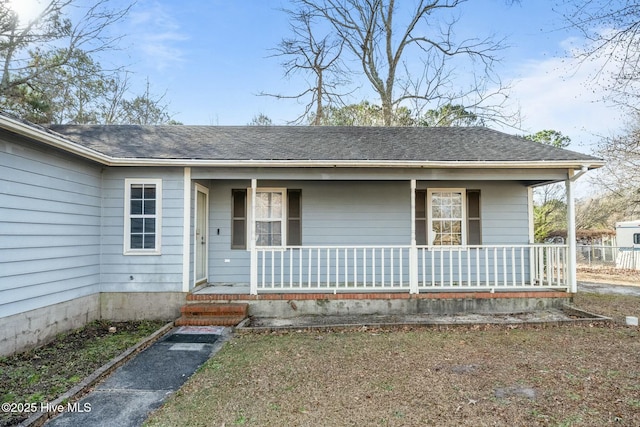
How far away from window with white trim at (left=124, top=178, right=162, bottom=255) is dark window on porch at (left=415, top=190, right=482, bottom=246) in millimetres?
5365

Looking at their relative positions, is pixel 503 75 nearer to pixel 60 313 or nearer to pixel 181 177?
pixel 181 177

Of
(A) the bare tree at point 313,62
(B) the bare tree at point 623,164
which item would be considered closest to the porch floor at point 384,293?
(B) the bare tree at point 623,164

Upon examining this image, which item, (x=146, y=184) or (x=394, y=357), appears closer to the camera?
(x=394, y=357)

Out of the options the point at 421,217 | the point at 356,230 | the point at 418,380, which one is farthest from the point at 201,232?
the point at 418,380

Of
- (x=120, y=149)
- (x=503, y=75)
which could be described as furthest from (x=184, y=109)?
(x=503, y=75)

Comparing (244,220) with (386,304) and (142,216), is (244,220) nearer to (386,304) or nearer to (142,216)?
(142,216)

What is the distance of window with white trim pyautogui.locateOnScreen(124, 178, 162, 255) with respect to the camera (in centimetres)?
666

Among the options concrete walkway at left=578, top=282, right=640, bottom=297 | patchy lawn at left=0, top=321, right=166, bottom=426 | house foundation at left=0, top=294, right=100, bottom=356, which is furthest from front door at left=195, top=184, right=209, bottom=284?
concrete walkway at left=578, top=282, right=640, bottom=297

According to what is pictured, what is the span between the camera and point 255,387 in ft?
12.1

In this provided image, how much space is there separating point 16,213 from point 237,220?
3.86 metres

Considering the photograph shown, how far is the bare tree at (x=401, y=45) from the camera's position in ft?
58.0

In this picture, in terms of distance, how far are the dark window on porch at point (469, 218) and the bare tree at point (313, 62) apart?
11011 mm

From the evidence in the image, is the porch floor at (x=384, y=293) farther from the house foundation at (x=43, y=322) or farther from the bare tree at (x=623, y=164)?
the bare tree at (x=623, y=164)

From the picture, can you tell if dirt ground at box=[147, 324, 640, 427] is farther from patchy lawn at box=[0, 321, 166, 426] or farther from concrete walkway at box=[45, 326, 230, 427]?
patchy lawn at box=[0, 321, 166, 426]
